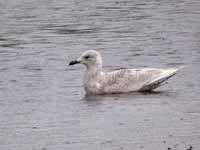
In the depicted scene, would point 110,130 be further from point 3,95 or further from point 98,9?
point 98,9

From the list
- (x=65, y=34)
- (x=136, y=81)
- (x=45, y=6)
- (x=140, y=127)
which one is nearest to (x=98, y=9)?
(x=45, y=6)

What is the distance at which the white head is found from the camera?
16.7m

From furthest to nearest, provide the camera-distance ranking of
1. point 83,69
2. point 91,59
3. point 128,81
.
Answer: point 83,69, point 91,59, point 128,81

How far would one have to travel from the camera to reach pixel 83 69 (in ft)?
60.1

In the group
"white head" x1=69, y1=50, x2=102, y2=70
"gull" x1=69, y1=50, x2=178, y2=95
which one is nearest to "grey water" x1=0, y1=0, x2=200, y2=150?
"gull" x1=69, y1=50, x2=178, y2=95

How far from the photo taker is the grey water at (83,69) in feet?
42.2

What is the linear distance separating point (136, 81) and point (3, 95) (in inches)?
82.7

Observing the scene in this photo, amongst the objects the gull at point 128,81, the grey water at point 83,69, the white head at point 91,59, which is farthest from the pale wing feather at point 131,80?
the white head at point 91,59

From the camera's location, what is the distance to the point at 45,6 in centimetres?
2584

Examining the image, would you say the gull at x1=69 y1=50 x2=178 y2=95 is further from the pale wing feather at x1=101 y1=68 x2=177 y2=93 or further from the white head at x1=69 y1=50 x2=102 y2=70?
the white head at x1=69 y1=50 x2=102 y2=70

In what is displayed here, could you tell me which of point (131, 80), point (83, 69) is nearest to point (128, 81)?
point (131, 80)

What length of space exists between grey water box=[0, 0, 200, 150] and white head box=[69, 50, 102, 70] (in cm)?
44

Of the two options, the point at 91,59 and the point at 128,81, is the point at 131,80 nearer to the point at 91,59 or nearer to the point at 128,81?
the point at 128,81

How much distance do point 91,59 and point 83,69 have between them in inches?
63.9
